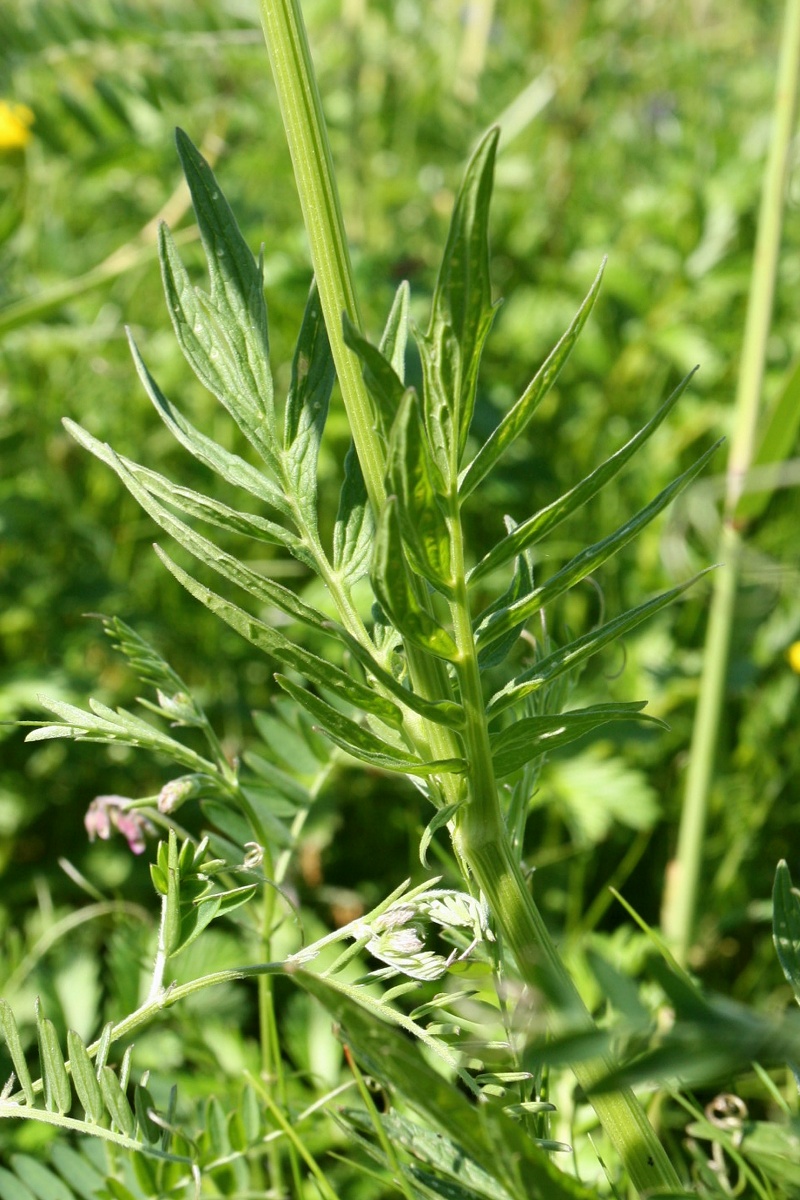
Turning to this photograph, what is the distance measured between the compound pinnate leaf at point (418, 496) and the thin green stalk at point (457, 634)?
0.5 inches

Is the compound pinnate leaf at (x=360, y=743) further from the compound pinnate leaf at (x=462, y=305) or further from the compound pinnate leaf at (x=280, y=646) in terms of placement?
the compound pinnate leaf at (x=462, y=305)

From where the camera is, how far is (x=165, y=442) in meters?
2.01

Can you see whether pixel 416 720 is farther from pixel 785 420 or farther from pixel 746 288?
pixel 746 288

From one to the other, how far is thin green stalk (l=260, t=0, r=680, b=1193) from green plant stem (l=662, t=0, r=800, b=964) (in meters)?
0.57

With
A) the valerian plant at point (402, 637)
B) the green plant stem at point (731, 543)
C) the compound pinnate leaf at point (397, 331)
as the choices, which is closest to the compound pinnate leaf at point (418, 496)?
the valerian plant at point (402, 637)

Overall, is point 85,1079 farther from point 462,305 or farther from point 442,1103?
point 462,305

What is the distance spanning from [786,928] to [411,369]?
3.57ft

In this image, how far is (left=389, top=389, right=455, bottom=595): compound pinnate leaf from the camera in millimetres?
479

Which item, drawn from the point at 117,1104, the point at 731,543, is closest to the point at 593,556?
the point at 117,1104

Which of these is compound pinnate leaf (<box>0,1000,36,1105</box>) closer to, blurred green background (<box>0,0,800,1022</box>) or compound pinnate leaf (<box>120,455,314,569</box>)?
compound pinnate leaf (<box>120,455,314,569</box>)

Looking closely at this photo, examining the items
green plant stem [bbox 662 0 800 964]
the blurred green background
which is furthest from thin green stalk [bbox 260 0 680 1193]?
green plant stem [bbox 662 0 800 964]

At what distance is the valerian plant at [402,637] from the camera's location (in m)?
0.51

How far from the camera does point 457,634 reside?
569 mm

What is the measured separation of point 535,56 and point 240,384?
254 cm
